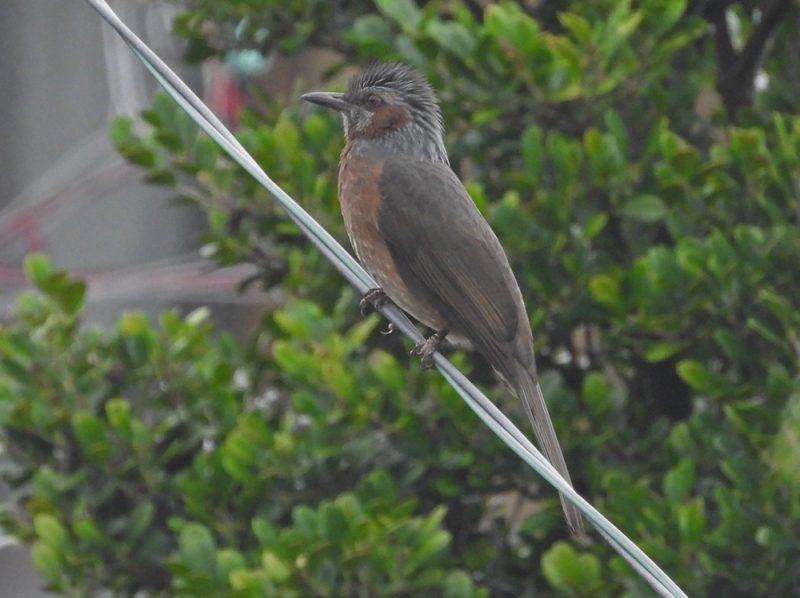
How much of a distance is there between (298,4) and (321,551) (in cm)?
182

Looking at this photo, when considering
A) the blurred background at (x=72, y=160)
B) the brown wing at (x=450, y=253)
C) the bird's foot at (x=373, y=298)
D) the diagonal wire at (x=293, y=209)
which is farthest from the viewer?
the blurred background at (x=72, y=160)

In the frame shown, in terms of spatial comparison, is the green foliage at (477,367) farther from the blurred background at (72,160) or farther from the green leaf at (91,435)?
the blurred background at (72,160)

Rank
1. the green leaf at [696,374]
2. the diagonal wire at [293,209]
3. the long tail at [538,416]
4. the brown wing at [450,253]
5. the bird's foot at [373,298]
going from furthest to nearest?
the bird's foot at [373,298] → the green leaf at [696,374] → the brown wing at [450,253] → the long tail at [538,416] → the diagonal wire at [293,209]

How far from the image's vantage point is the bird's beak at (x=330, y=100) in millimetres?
Result: 4527

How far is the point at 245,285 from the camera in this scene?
522 cm

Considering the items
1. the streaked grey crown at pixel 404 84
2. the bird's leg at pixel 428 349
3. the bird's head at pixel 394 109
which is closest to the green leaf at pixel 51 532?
the bird's leg at pixel 428 349

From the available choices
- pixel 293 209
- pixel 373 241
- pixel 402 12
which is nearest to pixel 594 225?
pixel 373 241

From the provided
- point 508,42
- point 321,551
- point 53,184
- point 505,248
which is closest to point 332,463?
point 321,551

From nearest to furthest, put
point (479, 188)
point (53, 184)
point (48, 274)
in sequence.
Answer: point (479, 188), point (48, 274), point (53, 184)

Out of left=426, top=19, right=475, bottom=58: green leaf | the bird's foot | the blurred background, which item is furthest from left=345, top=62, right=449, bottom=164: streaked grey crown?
the blurred background

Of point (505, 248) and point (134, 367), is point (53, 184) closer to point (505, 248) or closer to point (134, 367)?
point (134, 367)

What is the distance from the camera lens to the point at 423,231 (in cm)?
438

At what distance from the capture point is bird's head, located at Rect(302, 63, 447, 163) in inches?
180

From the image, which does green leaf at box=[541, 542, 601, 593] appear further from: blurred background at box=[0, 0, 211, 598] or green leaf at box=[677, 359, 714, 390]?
blurred background at box=[0, 0, 211, 598]
